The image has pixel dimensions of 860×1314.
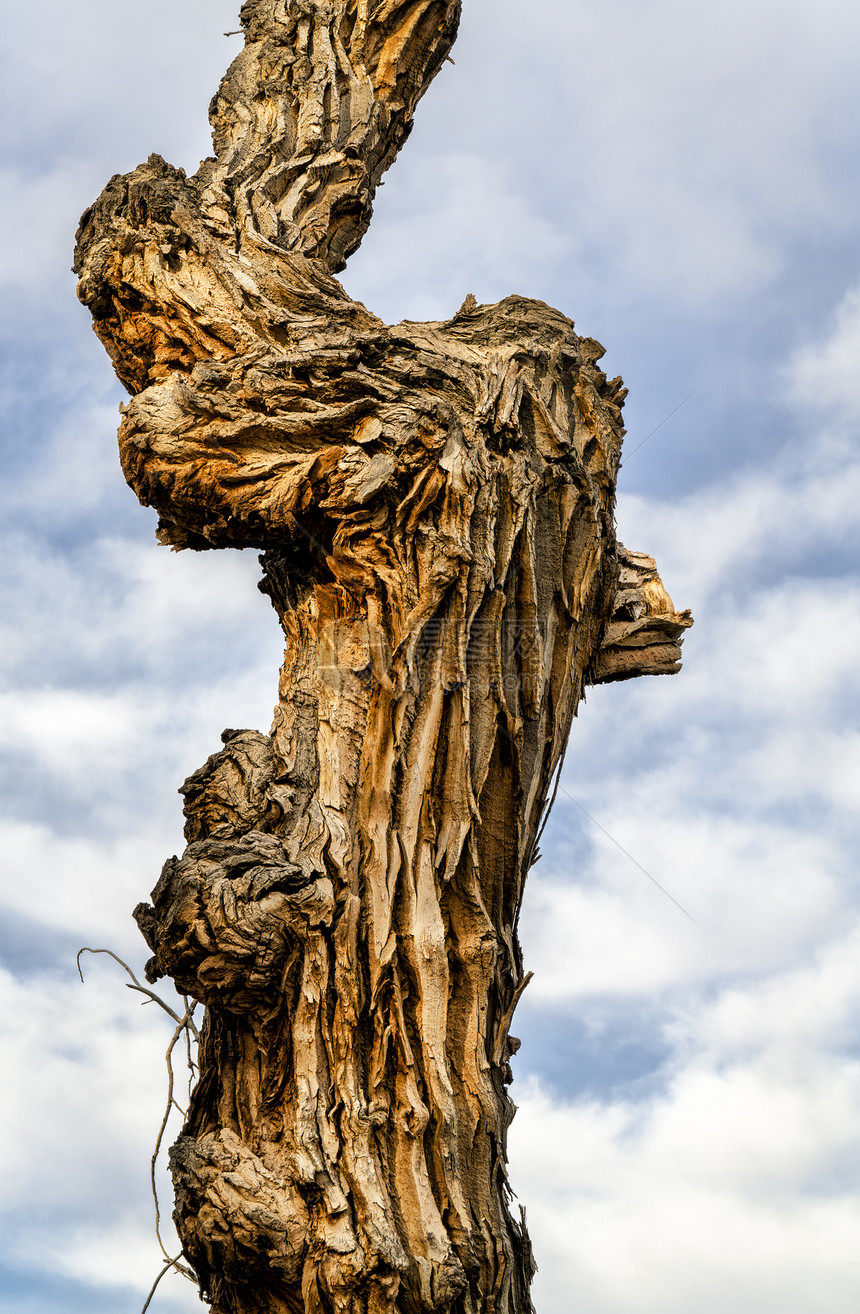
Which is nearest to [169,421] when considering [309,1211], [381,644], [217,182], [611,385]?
[381,644]

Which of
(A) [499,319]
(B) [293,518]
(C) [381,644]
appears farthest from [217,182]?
(C) [381,644]

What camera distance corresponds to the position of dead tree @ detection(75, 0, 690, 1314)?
2.66 m

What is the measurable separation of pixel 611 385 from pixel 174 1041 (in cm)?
242

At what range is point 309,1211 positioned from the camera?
258cm

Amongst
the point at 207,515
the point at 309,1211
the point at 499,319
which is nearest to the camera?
the point at 309,1211

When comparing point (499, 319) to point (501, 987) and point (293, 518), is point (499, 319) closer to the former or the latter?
point (293, 518)

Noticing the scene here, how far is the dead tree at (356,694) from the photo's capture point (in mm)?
2658

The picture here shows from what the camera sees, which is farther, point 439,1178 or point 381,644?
point 381,644

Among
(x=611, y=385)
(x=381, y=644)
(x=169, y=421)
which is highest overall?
(x=611, y=385)

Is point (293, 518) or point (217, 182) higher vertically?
point (217, 182)

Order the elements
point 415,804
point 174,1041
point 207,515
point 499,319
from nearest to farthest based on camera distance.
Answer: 1. point 415,804
2. point 174,1041
3. point 207,515
4. point 499,319

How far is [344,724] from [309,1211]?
3.89 feet

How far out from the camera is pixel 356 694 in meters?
3.16

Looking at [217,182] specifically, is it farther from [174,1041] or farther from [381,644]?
[174,1041]
